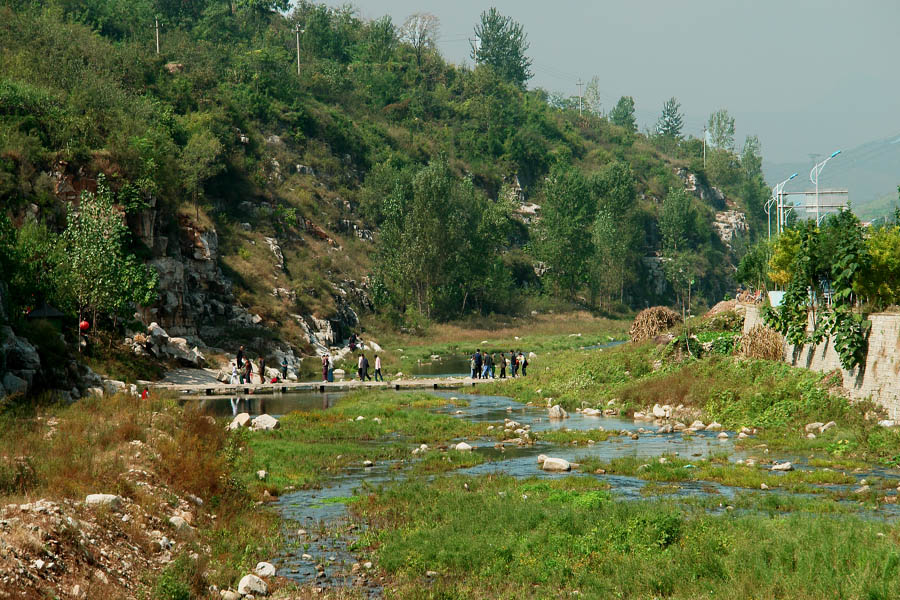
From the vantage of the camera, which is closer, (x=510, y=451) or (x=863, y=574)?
(x=863, y=574)

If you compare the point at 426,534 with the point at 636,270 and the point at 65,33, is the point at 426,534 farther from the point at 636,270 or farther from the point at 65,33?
the point at 636,270

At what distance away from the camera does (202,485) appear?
1894 cm

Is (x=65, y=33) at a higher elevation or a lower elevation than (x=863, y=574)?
higher

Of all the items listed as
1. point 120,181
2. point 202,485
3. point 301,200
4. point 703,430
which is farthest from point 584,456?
point 301,200

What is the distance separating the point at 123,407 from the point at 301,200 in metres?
69.6

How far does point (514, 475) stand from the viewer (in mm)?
22266

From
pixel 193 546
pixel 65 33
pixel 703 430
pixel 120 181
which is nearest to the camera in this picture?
pixel 193 546

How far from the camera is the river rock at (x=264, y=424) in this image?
31188 mm

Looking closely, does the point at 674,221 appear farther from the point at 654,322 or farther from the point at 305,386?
the point at 305,386

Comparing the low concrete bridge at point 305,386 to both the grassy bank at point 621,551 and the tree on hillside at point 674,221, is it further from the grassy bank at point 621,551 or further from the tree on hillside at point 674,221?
the tree on hillside at point 674,221

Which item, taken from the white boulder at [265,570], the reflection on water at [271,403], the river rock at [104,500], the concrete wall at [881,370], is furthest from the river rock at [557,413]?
the river rock at [104,500]

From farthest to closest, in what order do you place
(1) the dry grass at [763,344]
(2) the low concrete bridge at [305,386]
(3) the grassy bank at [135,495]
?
(2) the low concrete bridge at [305,386] < (1) the dry grass at [763,344] < (3) the grassy bank at [135,495]

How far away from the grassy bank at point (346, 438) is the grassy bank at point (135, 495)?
156 cm

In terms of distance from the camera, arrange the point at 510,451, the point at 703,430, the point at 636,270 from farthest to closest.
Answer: the point at 636,270
the point at 703,430
the point at 510,451
